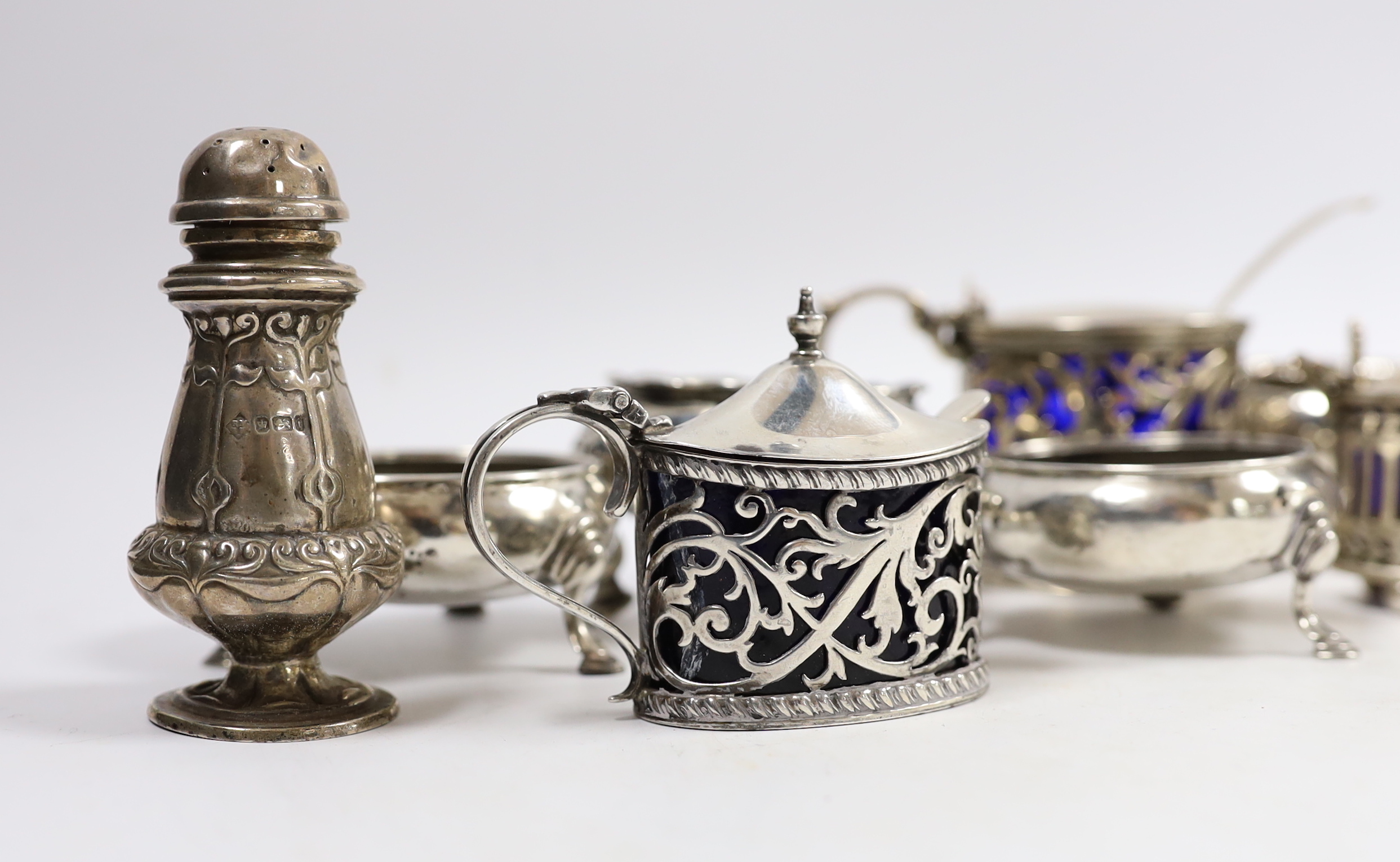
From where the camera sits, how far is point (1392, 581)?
246 cm

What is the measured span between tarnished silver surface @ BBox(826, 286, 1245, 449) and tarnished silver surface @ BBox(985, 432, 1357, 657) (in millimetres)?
486

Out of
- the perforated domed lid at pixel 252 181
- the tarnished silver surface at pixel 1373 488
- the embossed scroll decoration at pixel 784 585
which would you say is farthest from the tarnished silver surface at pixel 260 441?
the tarnished silver surface at pixel 1373 488

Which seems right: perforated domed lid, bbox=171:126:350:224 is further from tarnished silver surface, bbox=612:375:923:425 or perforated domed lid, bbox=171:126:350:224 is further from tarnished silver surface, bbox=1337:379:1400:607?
tarnished silver surface, bbox=1337:379:1400:607

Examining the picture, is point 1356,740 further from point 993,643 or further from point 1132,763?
point 993,643

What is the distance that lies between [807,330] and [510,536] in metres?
0.49

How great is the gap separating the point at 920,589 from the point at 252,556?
2.47 ft

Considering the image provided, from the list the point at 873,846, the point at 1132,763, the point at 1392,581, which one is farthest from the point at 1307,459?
the point at 873,846

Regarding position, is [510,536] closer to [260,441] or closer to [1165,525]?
[260,441]

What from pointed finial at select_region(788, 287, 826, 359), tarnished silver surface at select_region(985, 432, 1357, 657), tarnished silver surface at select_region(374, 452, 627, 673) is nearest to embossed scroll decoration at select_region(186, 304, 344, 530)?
tarnished silver surface at select_region(374, 452, 627, 673)

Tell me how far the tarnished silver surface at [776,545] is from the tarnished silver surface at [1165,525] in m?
0.35

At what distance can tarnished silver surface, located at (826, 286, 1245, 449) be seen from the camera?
2631mm

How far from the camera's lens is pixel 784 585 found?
5.74ft

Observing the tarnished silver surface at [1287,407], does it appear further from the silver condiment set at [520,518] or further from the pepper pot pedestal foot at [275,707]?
the pepper pot pedestal foot at [275,707]

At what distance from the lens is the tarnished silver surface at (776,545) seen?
5.72ft
